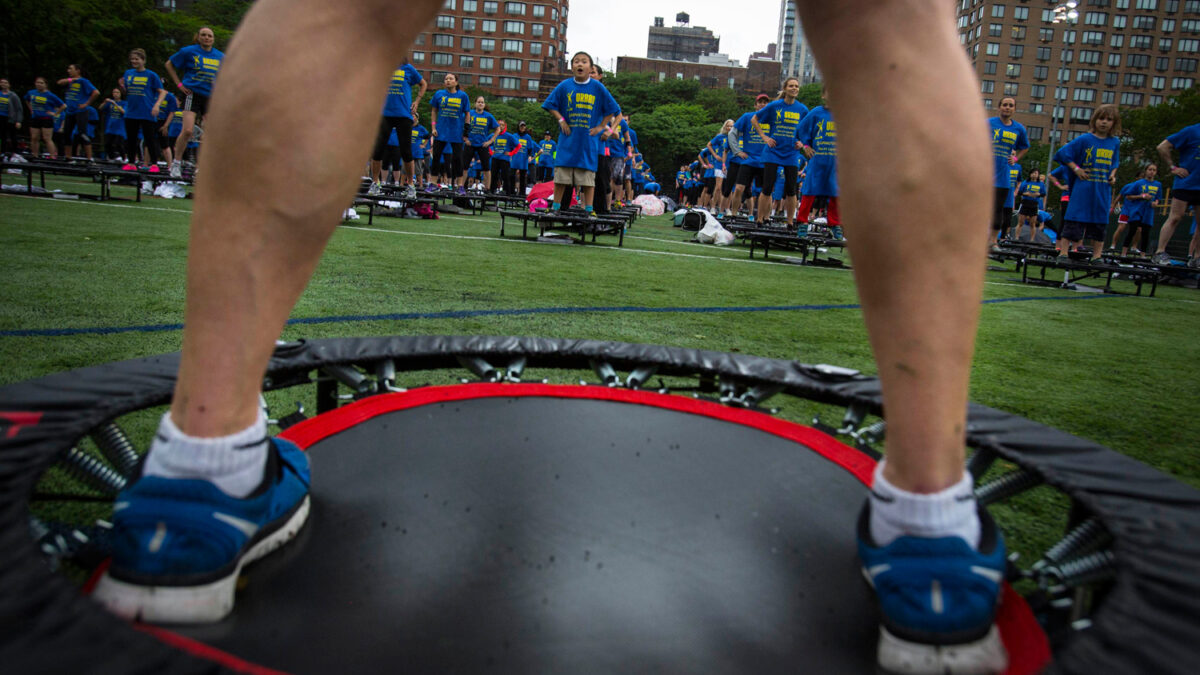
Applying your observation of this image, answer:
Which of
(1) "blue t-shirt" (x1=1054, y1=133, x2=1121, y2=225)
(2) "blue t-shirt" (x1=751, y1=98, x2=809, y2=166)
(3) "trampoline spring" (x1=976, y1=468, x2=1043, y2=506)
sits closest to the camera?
(3) "trampoline spring" (x1=976, y1=468, x2=1043, y2=506)

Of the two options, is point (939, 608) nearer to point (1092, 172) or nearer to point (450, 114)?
point (1092, 172)

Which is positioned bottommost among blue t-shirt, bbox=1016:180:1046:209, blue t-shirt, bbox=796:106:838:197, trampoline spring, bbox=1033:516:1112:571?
trampoline spring, bbox=1033:516:1112:571

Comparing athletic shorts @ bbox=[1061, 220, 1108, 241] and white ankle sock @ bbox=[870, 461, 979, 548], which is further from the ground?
athletic shorts @ bbox=[1061, 220, 1108, 241]

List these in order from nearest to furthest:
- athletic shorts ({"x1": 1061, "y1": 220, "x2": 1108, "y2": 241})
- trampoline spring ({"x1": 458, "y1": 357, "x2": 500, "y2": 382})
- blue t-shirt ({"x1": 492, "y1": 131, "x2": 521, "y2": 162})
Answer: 1. trampoline spring ({"x1": 458, "y1": 357, "x2": 500, "y2": 382})
2. athletic shorts ({"x1": 1061, "y1": 220, "x2": 1108, "y2": 241})
3. blue t-shirt ({"x1": 492, "y1": 131, "x2": 521, "y2": 162})

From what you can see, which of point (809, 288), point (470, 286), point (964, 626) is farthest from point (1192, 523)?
point (809, 288)

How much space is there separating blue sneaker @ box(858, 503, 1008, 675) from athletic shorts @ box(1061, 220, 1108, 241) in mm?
8699

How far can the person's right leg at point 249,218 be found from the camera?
0.67 m

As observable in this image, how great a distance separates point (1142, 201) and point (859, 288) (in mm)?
13642

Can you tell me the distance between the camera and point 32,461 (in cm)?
75

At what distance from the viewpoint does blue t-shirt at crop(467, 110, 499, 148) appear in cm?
1328

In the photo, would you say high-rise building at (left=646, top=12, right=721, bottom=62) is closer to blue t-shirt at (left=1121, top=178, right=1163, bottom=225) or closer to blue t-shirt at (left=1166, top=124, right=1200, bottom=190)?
blue t-shirt at (left=1121, top=178, right=1163, bottom=225)

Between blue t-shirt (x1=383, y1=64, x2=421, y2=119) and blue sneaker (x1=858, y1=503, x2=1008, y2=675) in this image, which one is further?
blue t-shirt (x1=383, y1=64, x2=421, y2=119)

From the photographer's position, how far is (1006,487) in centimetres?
100

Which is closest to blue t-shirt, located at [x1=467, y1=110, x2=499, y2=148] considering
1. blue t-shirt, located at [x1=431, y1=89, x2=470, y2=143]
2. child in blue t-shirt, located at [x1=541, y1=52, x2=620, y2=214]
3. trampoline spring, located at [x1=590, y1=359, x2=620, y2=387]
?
blue t-shirt, located at [x1=431, y1=89, x2=470, y2=143]
